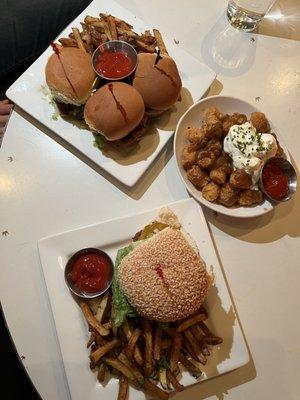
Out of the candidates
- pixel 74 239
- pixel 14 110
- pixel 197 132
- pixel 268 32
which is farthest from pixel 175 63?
pixel 74 239

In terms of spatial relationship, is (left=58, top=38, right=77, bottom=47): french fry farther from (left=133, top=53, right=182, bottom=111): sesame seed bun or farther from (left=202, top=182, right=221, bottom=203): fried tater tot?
(left=202, top=182, right=221, bottom=203): fried tater tot

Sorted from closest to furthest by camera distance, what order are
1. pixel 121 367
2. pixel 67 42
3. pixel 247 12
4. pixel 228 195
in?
pixel 121 367 < pixel 228 195 < pixel 67 42 < pixel 247 12

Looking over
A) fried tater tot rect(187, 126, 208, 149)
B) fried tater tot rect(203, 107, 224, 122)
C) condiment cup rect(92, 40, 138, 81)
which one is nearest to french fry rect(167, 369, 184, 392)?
fried tater tot rect(187, 126, 208, 149)

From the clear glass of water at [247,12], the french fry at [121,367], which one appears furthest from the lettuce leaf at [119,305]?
the clear glass of water at [247,12]

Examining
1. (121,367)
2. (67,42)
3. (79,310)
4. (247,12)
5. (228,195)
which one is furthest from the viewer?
(247,12)

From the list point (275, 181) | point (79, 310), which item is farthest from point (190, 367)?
point (275, 181)

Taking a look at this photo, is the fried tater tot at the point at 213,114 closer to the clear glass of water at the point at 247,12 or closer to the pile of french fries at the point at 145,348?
the clear glass of water at the point at 247,12

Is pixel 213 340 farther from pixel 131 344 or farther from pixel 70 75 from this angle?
pixel 70 75
